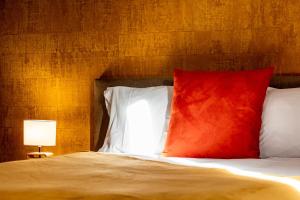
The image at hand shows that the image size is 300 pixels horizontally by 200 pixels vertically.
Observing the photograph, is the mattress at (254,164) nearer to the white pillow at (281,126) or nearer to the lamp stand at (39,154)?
the white pillow at (281,126)

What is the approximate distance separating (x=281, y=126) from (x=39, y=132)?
1714 mm

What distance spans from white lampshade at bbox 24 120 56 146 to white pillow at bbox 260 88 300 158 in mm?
1555

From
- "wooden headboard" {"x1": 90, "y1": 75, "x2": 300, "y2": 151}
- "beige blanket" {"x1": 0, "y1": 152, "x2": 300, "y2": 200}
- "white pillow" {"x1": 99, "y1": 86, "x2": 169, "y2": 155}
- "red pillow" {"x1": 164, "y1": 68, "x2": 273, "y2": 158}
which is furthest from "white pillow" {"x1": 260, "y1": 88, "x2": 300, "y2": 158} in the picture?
"wooden headboard" {"x1": 90, "y1": 75, "x2": 300, "y2": 151}

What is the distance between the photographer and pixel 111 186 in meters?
1.83

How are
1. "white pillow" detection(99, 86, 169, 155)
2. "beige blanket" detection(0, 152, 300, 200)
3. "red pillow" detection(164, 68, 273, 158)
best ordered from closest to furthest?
1. "beige blanket" detection(0, 152, 300, 200)
2. "red pillow" detection(164, 68, 273, 158)
3. "white pillow" detection(99, 86, 169, 155)

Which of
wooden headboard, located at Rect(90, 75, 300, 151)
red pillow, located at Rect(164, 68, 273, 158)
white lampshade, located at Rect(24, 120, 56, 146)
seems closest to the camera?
red pillow, located at Rect(164, 68, 273, 158)

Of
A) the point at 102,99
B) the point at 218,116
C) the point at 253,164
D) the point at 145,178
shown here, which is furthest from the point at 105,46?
the point at 145,178

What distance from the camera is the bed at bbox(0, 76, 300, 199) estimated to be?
162 cm

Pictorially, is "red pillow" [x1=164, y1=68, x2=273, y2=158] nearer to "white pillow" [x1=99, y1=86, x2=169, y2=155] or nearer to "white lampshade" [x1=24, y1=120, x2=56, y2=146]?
"white pillow" [x1=99, y1=86, x2=169, y2=155]

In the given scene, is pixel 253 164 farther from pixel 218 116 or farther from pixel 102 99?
pixel 102 99

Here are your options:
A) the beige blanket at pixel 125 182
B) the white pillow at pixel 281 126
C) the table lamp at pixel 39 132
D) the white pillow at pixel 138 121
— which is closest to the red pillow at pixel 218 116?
the white pillow at pixel 281 126

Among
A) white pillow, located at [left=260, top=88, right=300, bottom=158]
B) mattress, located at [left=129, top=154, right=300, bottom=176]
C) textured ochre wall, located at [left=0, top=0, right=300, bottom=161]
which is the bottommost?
mattress, located at [left=129, top=154, right=300, bottom=176]

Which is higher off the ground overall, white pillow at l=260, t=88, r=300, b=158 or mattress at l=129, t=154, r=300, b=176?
white pillow at l=260, t=88, r=300, b=158

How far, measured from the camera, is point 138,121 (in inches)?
129
